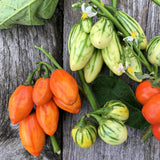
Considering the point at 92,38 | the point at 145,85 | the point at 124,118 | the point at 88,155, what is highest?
the point at 92,38

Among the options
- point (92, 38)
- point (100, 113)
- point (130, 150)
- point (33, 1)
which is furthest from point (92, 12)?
point (130, 150)

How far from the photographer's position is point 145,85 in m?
0.63

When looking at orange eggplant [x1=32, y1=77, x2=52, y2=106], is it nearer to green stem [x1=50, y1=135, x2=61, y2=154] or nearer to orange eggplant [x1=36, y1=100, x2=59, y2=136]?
orange eggplant [x1=36, y1=100, x2=59, y2=136]

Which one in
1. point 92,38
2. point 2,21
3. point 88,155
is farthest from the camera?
point 88,155

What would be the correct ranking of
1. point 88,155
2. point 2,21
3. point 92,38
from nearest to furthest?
point 92,38, point 2,21, point 88,155

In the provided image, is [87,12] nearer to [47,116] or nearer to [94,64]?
[94,64]

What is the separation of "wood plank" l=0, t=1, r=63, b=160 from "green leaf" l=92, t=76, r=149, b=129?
0.24 m

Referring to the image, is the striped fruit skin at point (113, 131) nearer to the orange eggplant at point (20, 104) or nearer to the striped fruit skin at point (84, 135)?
the striped fruit skin at point (84, 135)

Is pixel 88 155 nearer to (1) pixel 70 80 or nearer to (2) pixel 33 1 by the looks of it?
(1) pixel 70 80

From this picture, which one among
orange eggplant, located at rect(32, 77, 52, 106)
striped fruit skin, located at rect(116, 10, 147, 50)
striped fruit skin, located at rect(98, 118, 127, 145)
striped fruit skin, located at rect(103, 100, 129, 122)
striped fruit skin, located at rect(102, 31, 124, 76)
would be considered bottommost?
striped fruit skin, located at rect(98, 118, 127, 145)

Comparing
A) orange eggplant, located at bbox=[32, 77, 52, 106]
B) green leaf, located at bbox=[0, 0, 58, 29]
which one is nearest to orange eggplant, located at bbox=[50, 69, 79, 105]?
orange eggplant, located at bbox=[32, 77, 52, 106]

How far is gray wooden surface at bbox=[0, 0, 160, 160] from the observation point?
740 mm

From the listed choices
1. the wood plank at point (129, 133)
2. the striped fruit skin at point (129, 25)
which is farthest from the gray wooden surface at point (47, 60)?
the striped fruit skin at point (129, 25)

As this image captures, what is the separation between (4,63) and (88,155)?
0.45m
